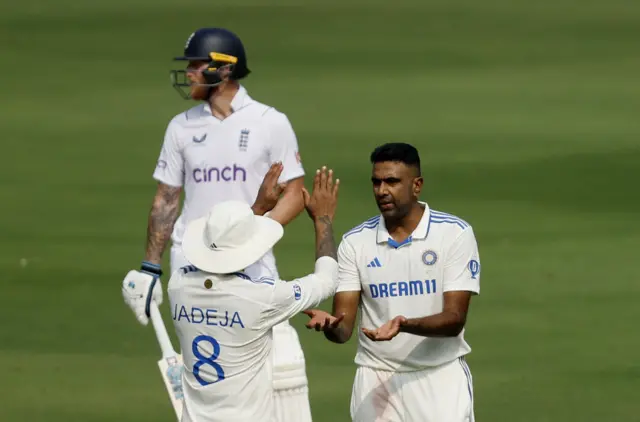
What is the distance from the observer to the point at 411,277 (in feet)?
19.6

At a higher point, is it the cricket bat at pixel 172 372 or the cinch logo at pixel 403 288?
the cinch logo at pixel 403 288

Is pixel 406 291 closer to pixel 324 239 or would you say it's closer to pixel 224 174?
pixel 324 239

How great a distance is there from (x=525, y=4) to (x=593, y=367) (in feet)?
32.6

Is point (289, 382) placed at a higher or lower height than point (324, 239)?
lower

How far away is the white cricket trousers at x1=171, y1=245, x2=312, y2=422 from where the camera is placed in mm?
6305

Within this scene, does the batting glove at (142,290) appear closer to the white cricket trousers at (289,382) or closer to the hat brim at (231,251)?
the white cricket trousers at (289,382)

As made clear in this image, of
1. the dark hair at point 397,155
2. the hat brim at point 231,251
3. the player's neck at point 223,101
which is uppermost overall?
the player's neck at point 223,101

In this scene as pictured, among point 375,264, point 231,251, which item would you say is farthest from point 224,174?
point 231,251

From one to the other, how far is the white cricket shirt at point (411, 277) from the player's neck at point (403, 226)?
0.02 meters

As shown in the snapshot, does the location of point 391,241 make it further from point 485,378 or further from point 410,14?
point 410,14

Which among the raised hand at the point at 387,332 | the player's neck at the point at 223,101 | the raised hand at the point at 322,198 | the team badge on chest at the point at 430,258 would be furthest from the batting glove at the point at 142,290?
the raised hand at the point at 387,332

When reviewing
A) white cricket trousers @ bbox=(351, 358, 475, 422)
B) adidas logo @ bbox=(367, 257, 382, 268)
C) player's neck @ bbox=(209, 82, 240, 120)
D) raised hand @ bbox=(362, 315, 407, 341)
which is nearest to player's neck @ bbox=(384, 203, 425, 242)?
adidas logo @ bbox=(367, 257, 382, 268)

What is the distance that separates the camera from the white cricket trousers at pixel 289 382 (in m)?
6.30

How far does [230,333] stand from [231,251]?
0.31m
